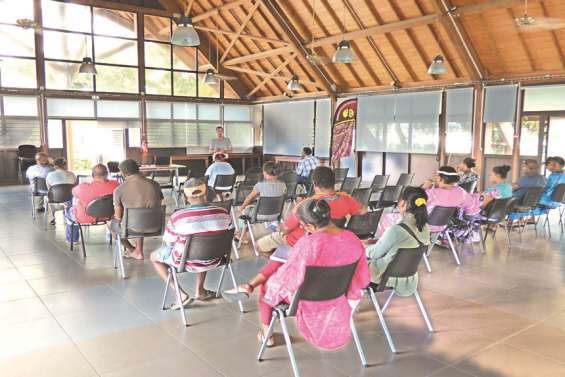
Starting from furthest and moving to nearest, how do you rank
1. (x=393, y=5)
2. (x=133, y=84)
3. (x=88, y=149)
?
1. (x=88, y=149)
2. (x=133, y=84)
3. (x=393, y=5)

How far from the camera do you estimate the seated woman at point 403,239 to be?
3256 mm

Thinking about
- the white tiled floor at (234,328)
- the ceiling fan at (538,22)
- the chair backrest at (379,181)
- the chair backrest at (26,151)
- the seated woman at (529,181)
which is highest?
the ceiling fan at (538,22)

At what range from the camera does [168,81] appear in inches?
648

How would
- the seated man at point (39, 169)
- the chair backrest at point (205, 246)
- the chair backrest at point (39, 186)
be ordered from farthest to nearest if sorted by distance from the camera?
1. the seated man at point (39, 169)
2. the chair backrest at point (39, 186)
3. the chair backrest at point (205, 246)

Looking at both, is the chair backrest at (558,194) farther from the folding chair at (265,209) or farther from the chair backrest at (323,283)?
the chair backrest at (323,283)

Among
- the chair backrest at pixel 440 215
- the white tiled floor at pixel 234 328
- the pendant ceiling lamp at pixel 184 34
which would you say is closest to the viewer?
the white tiled floor at pixel 234 328

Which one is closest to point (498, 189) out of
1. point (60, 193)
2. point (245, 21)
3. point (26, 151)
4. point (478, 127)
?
point (478, 127)

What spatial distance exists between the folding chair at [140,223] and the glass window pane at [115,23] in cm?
1220

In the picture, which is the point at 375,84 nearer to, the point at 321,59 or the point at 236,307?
the point at 321,59

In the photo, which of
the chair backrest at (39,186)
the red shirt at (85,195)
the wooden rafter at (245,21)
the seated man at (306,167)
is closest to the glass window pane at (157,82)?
the wooden rafter at (245,21)

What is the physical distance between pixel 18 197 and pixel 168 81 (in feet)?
23.2

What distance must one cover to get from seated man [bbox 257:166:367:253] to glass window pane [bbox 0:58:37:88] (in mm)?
12921

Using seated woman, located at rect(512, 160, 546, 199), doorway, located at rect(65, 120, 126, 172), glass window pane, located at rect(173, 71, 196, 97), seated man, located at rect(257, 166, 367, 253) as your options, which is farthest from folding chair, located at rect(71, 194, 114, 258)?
doorway, located at rect(65, 120, 126, 172)

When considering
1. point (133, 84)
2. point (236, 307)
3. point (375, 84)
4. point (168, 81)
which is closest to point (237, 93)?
point (168, 81)
